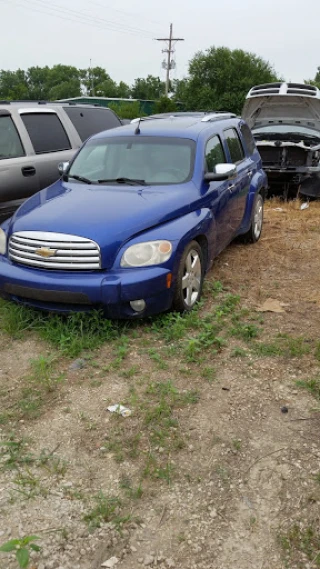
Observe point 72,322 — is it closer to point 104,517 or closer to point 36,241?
point 36,241

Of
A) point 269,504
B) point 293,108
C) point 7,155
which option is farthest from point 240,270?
point 293,108

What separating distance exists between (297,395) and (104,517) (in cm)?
160

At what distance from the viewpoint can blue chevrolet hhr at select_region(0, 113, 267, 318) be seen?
4047mm

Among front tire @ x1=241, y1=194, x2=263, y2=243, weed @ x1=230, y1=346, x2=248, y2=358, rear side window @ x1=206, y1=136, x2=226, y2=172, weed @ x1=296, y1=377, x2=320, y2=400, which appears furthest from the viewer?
front tire @ x1=241, y1=194, x2=263, y2=243

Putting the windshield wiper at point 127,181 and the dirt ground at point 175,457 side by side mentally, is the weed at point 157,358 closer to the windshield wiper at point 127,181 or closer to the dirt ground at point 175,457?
the dirt ground at point 175,457

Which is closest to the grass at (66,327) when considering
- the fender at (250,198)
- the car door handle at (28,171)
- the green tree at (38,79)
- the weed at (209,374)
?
the weed at (209,374)

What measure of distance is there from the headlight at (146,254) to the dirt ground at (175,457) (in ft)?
1.97

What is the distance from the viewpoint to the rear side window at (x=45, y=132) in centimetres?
669

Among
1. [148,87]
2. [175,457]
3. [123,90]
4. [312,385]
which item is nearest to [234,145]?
[312,385]

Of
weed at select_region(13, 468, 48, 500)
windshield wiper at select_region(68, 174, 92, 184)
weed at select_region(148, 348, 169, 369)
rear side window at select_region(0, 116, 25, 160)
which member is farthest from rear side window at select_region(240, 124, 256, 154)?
weed at select_region(13, 468, 48, 500)

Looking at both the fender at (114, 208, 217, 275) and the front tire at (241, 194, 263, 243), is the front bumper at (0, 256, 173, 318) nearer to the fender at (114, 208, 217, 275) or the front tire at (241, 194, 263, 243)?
the fender at (114, 208, 217, 275)

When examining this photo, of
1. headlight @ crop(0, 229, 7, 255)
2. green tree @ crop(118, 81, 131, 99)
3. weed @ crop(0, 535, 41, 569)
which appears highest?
green tree @ crop(118, 81, 131, 99)

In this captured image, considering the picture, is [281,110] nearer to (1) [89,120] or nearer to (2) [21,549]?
(1) [89,120]

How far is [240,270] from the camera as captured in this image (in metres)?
5.97
